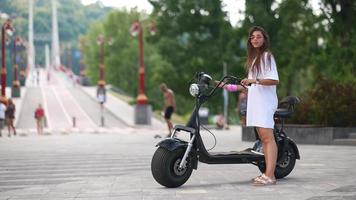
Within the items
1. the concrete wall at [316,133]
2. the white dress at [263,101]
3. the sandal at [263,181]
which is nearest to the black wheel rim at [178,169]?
the sandal at [263,181]

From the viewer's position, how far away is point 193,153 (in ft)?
23.1

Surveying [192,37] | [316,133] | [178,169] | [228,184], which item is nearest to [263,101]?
[228,184]

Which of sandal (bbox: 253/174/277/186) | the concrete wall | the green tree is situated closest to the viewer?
sandal (bbox: 253/174/277/186)

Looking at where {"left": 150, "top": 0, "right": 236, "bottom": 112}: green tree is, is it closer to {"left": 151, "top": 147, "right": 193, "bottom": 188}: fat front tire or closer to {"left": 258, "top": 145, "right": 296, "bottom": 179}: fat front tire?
{"left": 258, "top": 145, "right": 296, "bottom": 179}: fat front tire

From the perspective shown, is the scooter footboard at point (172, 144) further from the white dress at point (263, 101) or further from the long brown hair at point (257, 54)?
the long brown hair at point (257, 54)

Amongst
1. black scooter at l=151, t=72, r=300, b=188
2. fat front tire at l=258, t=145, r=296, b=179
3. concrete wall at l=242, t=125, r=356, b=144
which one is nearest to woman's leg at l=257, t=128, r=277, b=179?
black scooter at l=151, t=72, r=300, b=188

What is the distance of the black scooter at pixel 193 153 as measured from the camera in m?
6.87

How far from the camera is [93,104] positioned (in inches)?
1975

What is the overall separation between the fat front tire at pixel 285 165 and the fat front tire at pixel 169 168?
4.09 ft

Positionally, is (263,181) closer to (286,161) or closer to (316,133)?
(286,161)

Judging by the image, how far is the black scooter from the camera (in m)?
6.87

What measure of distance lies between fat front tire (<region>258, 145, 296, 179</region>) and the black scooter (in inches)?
0.4

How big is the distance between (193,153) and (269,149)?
89cm

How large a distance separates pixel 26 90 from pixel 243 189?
185 ft
